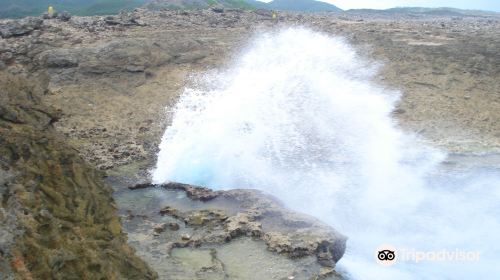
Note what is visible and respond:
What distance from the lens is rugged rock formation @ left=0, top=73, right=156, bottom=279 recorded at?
5.45 meters

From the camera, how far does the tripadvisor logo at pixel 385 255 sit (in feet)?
30.7

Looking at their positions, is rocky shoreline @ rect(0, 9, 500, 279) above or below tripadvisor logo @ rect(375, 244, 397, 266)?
above

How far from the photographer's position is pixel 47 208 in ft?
21.7

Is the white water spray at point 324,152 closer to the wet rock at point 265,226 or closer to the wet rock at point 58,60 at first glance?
the wet rock at point 265,226

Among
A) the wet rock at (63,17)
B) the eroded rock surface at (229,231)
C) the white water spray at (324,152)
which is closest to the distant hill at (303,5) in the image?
the wet rock at (63,17)

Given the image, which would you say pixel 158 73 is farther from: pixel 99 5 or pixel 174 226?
A: pixel 99 5

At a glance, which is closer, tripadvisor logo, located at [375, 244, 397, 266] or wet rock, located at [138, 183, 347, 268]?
wet rock, located at [138, 183, 347, 268]

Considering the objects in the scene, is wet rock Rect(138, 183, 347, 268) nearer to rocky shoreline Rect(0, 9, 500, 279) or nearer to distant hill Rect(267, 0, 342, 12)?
rocky shoreline Rect(0, 9, 500, 279)

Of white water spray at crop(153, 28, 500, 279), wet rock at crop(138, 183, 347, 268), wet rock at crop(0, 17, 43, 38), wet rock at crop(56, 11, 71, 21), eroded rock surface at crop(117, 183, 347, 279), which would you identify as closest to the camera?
eroded rock surface at crop(117, 183, 347, 279)

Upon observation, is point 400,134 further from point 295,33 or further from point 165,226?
point 295,33

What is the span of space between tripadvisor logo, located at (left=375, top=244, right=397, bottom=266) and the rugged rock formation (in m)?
4.11

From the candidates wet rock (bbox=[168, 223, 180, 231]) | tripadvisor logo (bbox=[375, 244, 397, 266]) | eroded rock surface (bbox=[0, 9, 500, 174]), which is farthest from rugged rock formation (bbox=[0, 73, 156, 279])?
eroded rock surface (bbox=[0, 9, 500, 174])

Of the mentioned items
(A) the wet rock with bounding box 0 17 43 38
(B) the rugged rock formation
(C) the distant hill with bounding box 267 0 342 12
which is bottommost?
(B) the rugged rock formation

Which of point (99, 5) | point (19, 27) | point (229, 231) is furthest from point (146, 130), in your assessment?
point (99, 5)
